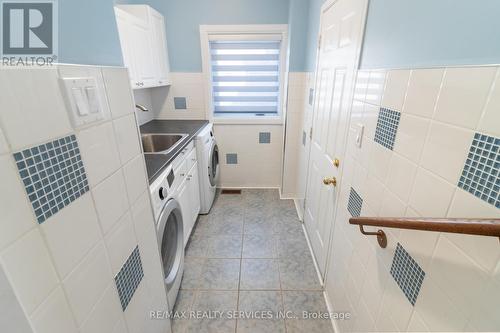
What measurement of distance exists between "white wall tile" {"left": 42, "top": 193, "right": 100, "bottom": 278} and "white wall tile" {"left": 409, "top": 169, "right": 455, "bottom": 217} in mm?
995

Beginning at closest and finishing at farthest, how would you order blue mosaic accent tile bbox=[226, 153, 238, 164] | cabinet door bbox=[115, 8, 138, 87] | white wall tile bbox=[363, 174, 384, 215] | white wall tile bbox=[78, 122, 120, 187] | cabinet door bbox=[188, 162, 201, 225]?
white wall tile bbox=[78, 122, 120, 187], white wall tile bbox=[363, 174, 384, 215], cabinet door bbox=[115, 8, 138, 87], cabinet door bbox=[188, 162, 201, 225], blue mosaic accent tile bbox=[226, 153, 238, 164]

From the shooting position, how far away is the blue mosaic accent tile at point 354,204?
1156 millimetres

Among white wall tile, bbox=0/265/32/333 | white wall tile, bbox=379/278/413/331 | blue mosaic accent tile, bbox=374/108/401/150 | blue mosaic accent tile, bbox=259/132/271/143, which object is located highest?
blue mosaic accent tile, bbox=374/108/401/150

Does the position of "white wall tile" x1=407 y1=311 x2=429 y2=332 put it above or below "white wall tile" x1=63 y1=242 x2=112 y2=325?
below

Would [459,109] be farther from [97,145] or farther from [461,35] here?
[97,145]

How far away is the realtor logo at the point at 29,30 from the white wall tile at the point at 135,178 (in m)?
0.41

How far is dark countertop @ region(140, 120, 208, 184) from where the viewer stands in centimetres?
142

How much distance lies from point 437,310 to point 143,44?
101 inches

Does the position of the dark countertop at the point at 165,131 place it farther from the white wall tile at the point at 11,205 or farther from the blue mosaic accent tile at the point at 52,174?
the white wall tile at the point at 11,205

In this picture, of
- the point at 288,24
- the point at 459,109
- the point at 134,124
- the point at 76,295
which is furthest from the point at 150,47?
the point at 459,109

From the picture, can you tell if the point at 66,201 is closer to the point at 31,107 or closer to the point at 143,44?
the point at 31,107

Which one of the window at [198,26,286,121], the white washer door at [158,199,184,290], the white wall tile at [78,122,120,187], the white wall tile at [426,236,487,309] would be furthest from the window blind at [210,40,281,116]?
the white wall tile at [426,236,487,309]

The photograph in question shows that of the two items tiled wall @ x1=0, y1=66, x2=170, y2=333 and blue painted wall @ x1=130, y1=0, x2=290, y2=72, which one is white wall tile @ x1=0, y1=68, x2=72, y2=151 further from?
blue painted wall @ x1=130, y1=0, x2=290, y2=72

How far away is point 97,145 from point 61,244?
0.28 m
